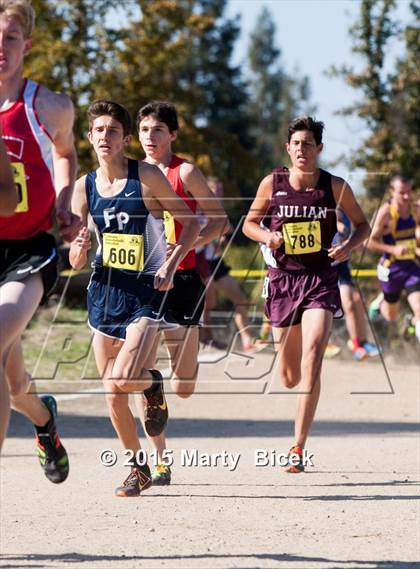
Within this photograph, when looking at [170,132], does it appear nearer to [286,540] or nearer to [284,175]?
[284,175]

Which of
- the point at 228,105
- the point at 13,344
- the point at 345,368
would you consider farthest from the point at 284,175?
the point at 228,105

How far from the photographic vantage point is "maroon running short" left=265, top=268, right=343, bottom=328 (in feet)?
26.1

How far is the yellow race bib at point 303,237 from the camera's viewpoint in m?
8.00

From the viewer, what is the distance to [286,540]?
573cm

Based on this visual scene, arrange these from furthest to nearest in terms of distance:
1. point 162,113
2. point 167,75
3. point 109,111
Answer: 1. point 167,75
2. point 162,113
3. point 109,111

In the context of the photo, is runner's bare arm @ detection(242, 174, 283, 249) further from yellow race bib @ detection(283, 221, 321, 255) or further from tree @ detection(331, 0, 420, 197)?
tree @ detection(331, 0, 420, 197)

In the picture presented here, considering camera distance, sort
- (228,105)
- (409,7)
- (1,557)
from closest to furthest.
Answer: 1. (1,557)
2. (409,7)
3. (228,105)

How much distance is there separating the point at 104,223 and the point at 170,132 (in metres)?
1.13

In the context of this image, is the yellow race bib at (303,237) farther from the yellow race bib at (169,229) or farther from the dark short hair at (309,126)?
the yellow race bib at (169,229)

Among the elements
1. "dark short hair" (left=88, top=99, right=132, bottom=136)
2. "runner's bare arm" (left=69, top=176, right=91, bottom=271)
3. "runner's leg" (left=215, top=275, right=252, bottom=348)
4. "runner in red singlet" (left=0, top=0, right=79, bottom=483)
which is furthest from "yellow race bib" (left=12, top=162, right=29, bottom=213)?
"runner's leg" (left=215, top=275, right=252, bottom=348)

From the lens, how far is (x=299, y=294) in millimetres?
8016

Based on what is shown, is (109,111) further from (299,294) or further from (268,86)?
(268,86)

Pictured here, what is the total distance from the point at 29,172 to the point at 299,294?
3.25 m
